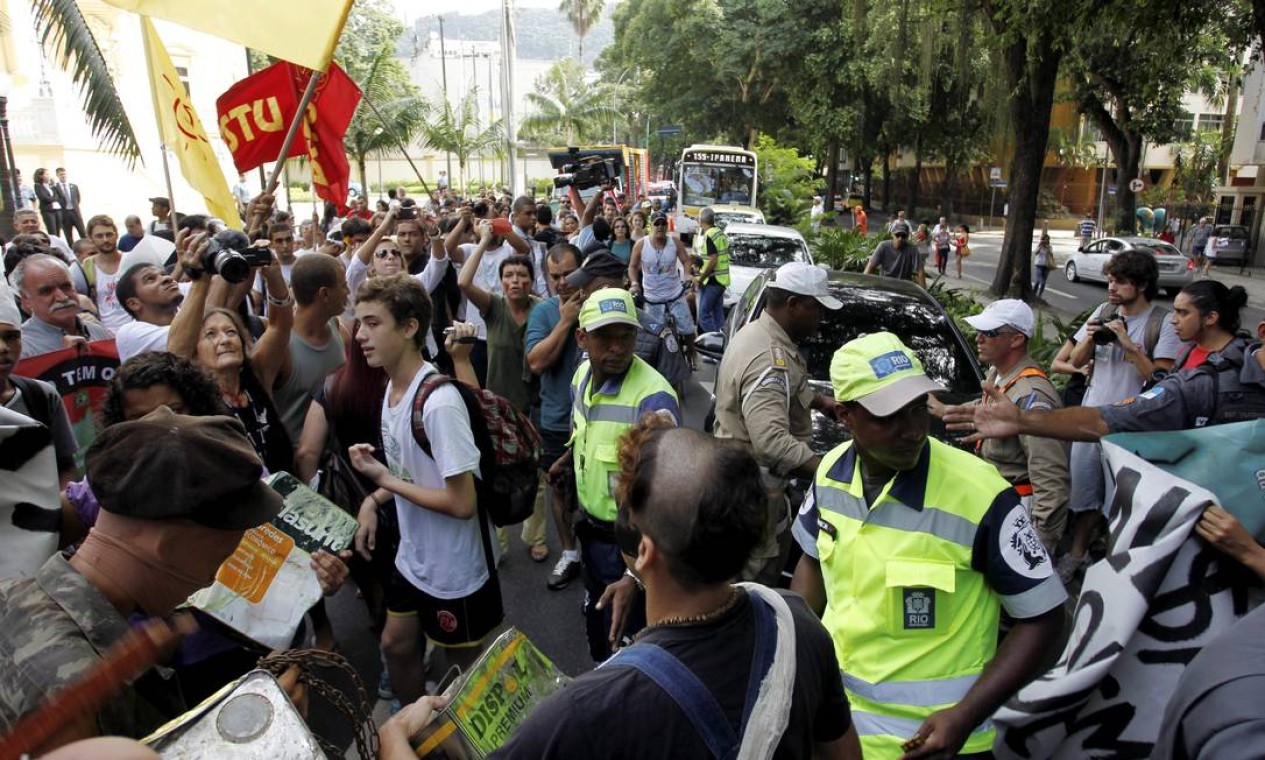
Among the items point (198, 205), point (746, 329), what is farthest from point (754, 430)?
point (198, 205)

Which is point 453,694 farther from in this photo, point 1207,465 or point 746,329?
point 746,329

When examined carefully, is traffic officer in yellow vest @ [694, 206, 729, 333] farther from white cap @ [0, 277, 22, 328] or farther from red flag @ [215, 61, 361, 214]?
white cap @ [0, 277, 22, 328]

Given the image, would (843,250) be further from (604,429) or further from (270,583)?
(270,583)

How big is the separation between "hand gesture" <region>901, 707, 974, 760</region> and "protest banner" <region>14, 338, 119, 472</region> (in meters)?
3.15

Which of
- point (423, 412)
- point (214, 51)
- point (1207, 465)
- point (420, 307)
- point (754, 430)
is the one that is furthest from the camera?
point (214, 51)

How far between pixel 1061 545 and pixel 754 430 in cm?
261

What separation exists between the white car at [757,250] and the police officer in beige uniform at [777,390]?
25.6ft

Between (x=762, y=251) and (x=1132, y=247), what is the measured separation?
13.8m

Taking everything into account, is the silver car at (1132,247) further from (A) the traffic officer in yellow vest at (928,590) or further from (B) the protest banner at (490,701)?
(B) the protest banner at (490,701)

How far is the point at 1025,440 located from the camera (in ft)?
12.1

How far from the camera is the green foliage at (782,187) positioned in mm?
23922

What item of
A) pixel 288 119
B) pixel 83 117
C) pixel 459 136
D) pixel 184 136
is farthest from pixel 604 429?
pixel 459 136

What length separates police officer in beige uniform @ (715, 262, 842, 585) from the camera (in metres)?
3.07

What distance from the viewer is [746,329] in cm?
341
